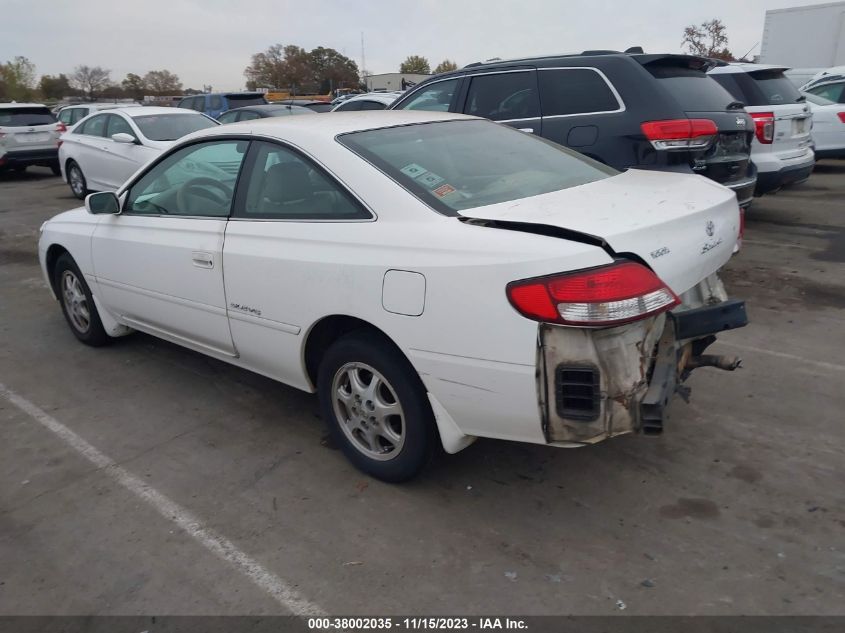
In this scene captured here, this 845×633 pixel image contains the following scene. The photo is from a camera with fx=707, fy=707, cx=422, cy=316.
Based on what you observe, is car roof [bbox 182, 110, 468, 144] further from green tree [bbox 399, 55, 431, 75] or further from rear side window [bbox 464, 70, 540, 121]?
green tree [bbox 399, 55, 431, 75]

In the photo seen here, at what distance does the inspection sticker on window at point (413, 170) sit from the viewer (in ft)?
10.3

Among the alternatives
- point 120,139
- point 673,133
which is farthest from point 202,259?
point 120,139

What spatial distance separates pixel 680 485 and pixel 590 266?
50.6 inches

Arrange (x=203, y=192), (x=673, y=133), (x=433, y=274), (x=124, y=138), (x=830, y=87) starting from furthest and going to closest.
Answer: (x=830, y=87)
(x=124, y=138)
(x=673, y=133)
(x=203, y=192)
(x=433, y=274)

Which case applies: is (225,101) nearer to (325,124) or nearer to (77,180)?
(77,180)

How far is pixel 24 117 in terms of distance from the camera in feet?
51.9

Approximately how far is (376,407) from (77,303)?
3.12 metres

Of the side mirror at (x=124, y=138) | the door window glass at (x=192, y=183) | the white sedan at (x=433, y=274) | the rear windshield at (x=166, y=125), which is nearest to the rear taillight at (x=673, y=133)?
the white sedan at (x=433, y=274)

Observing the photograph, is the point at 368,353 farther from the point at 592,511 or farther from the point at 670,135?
the point at 670,135

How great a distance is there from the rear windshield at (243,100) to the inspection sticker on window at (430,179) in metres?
14.5

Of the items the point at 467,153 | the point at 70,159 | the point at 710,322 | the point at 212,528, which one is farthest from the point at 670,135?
the point at 70,159

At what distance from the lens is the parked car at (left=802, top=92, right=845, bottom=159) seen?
40.3 feet

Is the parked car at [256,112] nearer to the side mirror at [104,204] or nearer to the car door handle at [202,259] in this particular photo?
the side mirror at [104,204]

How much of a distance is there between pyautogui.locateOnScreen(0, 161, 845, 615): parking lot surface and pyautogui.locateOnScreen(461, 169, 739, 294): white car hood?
3.19 ft
